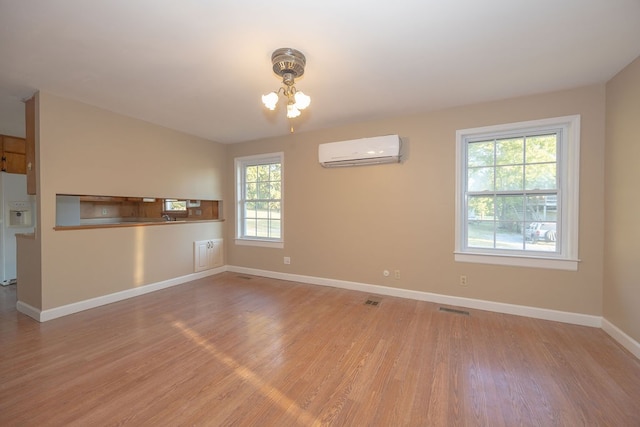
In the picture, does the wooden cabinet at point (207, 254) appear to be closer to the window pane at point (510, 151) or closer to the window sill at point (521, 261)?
the window sill at point (521, 261)

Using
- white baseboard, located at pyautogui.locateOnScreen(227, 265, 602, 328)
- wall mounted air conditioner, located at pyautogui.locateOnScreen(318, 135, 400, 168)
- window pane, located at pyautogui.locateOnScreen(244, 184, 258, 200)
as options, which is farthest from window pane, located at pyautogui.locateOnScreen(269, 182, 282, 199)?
white baseboard, located at pyautogui.locateOnScreen(227, 265, 602, 328)

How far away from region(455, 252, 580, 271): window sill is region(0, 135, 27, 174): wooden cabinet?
258 inches

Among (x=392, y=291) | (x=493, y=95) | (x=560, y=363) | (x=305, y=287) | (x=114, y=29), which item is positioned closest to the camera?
(x=114, y=29)

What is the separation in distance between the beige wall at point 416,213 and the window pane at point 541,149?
9.1 inches

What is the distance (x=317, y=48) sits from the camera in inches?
74.2

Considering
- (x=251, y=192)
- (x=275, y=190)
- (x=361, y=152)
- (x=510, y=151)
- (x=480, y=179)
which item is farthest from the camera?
(x=251, y=192)

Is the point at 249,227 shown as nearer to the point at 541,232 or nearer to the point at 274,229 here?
the point at 274,229

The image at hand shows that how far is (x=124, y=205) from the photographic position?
444 cm

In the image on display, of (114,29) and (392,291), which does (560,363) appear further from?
(114,29)

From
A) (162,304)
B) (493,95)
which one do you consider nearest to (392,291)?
(493,95)

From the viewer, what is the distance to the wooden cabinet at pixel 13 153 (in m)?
3.74

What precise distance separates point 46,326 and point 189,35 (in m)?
3.10

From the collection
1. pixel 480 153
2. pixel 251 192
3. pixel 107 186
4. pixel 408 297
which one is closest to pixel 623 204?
pixel 480 153

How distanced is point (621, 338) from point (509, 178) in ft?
5.60
